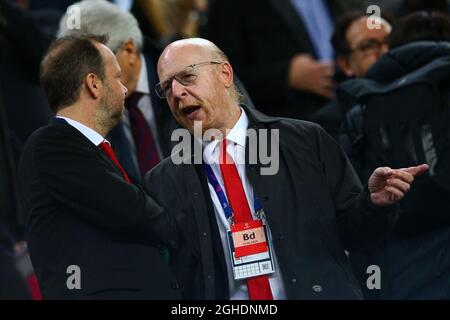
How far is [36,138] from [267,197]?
80 centimetres

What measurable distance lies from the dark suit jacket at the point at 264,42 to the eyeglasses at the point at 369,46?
0.50 metres

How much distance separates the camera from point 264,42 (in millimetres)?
5871

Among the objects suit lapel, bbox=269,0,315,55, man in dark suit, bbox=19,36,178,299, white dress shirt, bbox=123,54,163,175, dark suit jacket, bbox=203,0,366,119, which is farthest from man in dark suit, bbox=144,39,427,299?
suit lapel, bbox=269,0,315,55

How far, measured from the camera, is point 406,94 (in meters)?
4.14

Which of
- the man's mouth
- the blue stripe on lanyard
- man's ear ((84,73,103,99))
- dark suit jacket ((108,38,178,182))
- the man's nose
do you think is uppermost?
dark suit jacket ((108,38,178,182))

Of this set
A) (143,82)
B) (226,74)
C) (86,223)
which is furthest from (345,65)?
(86,223)

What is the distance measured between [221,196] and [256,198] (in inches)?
4.9

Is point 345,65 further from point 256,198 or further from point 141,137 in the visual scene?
point 256,198

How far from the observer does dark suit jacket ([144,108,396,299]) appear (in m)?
3.60

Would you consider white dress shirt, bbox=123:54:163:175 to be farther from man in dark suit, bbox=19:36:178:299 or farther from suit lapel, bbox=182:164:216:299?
man in dark suit, bbox=19:36:178:299

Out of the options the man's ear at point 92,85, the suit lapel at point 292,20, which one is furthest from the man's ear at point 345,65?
the man's ear at point 92,85

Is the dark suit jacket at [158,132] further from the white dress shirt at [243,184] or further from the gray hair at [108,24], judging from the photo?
the white dress shirt at [243,184]

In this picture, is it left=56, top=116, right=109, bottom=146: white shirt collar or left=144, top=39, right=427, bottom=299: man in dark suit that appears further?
left=56, top=116, right=109, bottom=146: white shirt collar
